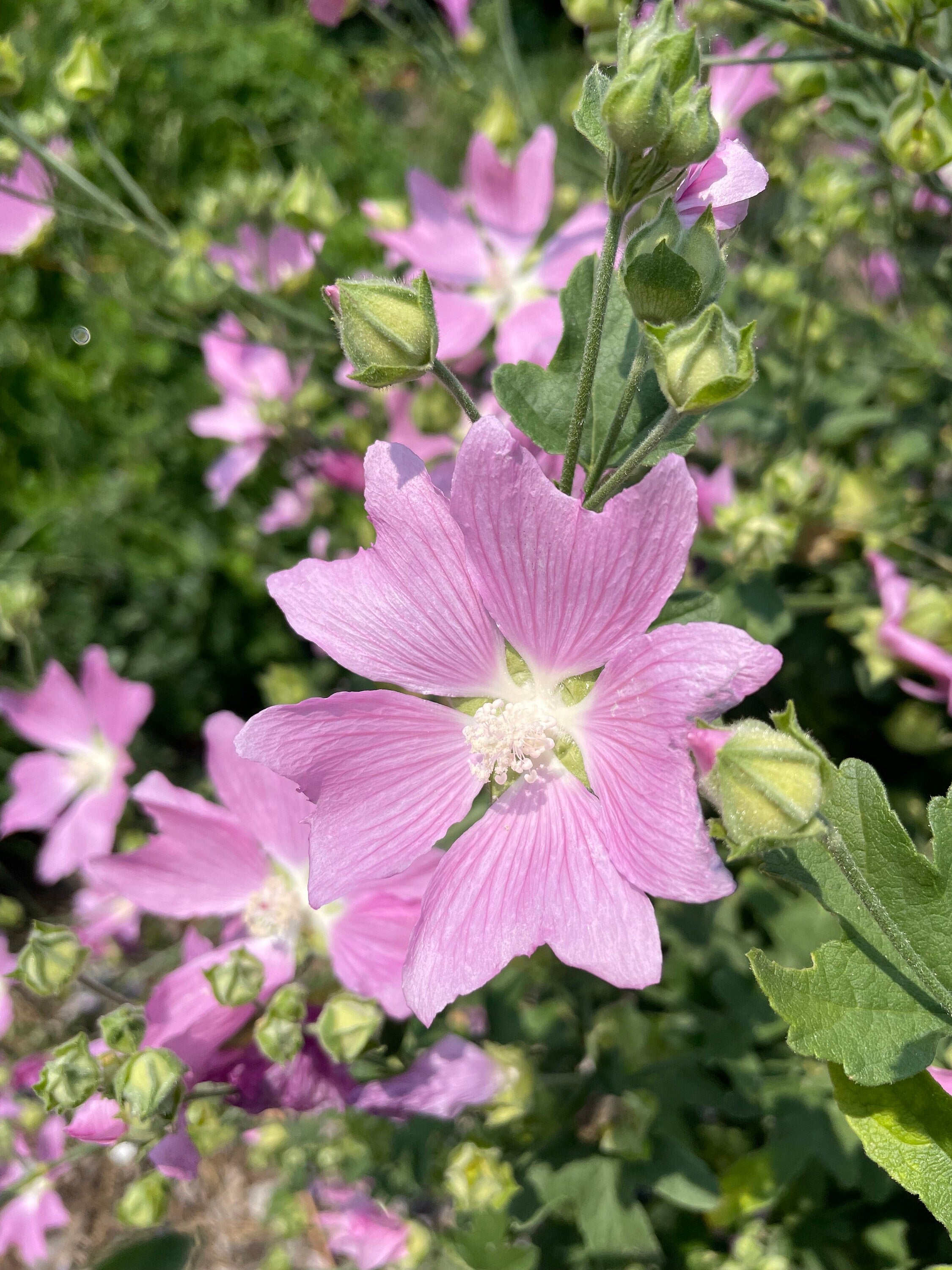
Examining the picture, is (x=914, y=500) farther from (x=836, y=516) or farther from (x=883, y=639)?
(x=883, y=639)

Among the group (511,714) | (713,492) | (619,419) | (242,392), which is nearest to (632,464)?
(619,419)

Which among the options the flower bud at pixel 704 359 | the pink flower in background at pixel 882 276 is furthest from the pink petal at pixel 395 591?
the pink flower in background at pixel 882 276

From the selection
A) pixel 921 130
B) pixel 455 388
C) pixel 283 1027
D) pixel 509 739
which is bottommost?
pixel 283 1027

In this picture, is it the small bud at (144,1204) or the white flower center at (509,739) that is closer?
the white flower center at (509,739)

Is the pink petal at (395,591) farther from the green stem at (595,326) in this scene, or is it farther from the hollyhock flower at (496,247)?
the hollyhock flower at (496,247)

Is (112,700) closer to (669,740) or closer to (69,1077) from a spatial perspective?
(69,1077)

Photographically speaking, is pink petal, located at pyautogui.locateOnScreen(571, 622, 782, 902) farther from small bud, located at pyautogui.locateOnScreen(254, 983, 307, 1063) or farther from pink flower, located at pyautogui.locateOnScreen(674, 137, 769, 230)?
small bud, located at pyautogui.locateOnScreen(254, 983, 307, 1063)

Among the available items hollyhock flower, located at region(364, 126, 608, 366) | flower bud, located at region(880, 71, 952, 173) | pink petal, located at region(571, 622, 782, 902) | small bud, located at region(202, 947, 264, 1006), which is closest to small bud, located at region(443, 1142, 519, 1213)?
small bud, located at region(202, 947, 264, 1006)
